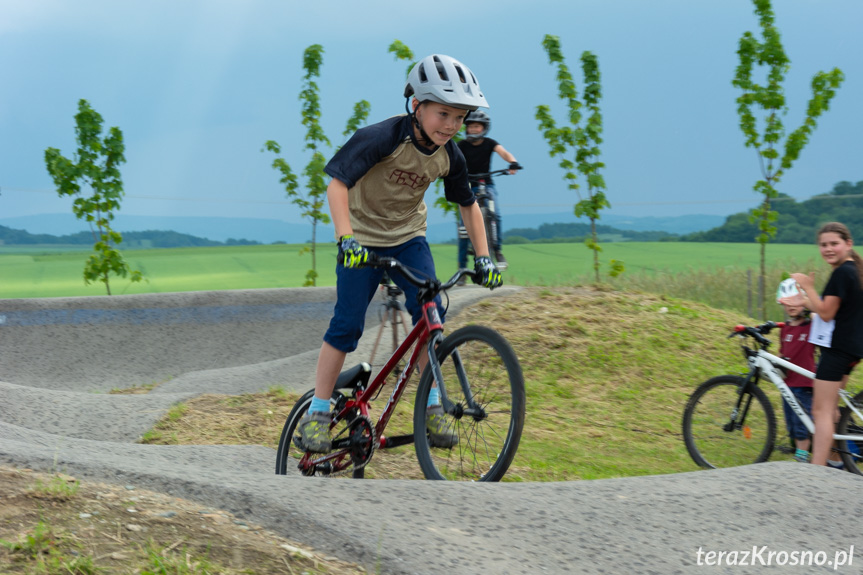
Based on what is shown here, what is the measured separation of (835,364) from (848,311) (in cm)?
37

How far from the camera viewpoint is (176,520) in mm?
2875

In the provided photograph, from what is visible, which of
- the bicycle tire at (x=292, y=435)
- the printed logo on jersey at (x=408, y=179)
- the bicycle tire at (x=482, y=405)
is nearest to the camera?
the bicycle tire at (x=482, y=405)

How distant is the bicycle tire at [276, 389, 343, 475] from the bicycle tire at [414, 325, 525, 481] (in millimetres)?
758

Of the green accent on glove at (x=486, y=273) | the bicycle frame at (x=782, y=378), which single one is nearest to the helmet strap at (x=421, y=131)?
the green accent on glove at (x=486, y=273)

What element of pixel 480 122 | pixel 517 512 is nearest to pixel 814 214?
pixel 480 122

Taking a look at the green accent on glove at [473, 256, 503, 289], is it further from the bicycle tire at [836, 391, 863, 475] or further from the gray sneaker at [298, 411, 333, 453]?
the bicycle tire at [836, 391, 863, 475]

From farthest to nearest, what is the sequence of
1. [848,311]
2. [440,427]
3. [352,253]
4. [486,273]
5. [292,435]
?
1. [848,311]
2. [292,435]
3. [486,273]
4. [440,427]
5. [352,253]

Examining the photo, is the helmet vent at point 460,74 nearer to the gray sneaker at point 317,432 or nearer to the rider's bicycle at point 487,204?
the gray sneaker at point 317,432

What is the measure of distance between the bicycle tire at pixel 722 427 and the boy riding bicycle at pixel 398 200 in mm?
2807

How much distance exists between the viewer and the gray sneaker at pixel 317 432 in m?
4.39

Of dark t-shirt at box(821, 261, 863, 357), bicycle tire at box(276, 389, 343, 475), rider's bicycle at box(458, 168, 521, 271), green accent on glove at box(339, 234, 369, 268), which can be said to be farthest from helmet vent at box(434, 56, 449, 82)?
rider's bicycle at box(458, 168, 521, 271)

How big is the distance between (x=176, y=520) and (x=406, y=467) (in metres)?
2.88

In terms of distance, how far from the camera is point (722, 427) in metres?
6.34

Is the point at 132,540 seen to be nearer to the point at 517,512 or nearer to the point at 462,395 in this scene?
the point at 517,512
